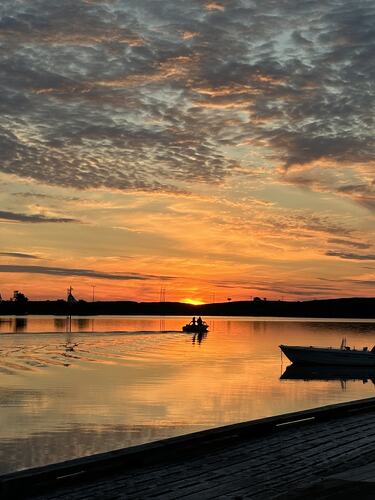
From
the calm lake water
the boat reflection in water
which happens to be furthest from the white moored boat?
the calm lake water

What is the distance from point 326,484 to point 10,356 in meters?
59.4

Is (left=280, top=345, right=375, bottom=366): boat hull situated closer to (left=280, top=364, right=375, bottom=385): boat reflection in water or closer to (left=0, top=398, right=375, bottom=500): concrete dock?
(left=280, top=364, right=375, bottom=385): boat reflection in water

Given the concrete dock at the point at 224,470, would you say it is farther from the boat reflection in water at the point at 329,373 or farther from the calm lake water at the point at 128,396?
the boat reflection in water at the point at 329,373

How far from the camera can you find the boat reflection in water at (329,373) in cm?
5242

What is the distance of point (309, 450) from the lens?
1319 cm

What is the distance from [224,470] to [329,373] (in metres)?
46.9

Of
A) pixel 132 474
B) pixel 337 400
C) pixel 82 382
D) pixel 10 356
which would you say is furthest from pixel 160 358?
pixel 132 474

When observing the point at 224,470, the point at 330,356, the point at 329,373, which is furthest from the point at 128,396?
the point at 330,356

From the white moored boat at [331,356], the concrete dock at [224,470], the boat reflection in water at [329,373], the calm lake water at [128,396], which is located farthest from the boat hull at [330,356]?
the concrete dock at [224,470]

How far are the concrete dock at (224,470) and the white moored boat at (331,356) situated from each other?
44.7m

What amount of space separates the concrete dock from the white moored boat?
44.7 metres

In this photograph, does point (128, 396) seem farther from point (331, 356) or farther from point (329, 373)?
point (331, 356)

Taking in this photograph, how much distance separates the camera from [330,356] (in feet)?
193

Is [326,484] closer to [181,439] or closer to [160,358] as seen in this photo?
[181,439]
